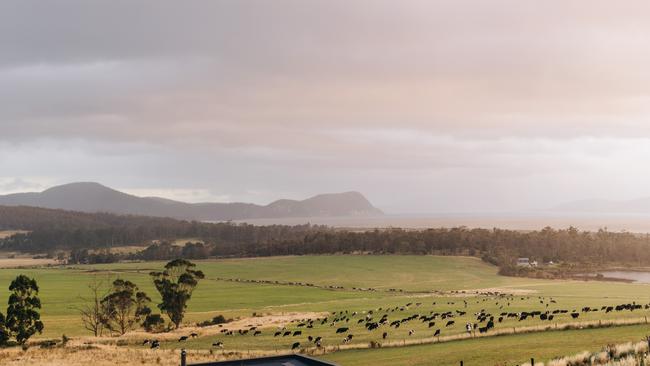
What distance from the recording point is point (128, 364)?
157ft

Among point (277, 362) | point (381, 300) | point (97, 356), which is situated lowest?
point (381, 300)

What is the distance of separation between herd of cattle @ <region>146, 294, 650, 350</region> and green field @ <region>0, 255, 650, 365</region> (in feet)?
1.25

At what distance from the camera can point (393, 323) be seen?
7088cm

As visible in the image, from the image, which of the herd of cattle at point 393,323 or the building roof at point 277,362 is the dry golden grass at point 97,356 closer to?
the herd of cattle at point 393,323

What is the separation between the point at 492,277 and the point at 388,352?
12197cm

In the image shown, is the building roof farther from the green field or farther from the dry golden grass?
the dry golden grass

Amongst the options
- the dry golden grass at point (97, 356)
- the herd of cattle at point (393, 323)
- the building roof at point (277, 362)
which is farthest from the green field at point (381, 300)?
the building roof at point (277, 362)

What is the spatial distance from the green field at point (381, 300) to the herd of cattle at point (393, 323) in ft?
1.25

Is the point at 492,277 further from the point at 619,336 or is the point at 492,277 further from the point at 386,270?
the point at 619,336

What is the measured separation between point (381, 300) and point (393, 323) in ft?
129

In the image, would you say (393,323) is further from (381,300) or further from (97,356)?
(381,300)

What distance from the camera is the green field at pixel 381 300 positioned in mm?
46000

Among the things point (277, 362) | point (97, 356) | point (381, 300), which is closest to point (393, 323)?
point (97, 356)

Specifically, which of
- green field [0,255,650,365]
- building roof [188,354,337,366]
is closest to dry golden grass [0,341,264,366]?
green field [0,255,650,365]
